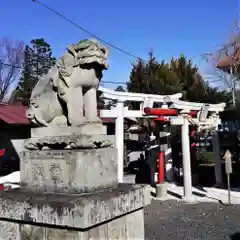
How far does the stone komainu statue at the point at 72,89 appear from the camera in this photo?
306 centimetres

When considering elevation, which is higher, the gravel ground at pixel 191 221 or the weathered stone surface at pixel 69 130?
the weathered stone surface at pixel 69 130

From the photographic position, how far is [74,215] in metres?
2.48

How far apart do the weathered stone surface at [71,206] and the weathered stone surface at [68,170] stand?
2.8 inches

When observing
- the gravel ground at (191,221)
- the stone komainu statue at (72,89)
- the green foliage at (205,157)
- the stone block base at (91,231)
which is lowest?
the gravel ground at (191,221)

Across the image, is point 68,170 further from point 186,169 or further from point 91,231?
point 186,169

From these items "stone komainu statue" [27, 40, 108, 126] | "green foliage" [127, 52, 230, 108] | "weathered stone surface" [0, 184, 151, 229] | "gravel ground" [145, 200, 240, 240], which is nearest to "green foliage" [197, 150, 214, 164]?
"green foliage" [127, 52, 230, 108]

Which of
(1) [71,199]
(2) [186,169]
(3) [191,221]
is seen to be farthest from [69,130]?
(2) [186,169]

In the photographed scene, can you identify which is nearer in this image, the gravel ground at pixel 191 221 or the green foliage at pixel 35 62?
the gravel ground at pixel 191 221

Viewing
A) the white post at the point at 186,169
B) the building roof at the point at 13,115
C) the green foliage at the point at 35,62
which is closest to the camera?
the white post at the point at 186,169

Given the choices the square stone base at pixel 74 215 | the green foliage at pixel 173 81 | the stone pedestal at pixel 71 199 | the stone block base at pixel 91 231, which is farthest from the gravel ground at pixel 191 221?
the green foliage at pixel 173 81

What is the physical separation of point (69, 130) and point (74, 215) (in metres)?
0.80

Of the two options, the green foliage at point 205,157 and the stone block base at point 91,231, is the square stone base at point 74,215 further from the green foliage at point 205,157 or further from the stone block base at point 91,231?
the green foliage at point 205,157

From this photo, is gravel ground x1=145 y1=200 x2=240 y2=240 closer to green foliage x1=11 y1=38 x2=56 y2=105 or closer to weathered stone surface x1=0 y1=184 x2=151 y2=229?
weathered stone surface x1=0 y1=184 x2=151 y2=229

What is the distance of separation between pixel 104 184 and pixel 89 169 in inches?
9.4
